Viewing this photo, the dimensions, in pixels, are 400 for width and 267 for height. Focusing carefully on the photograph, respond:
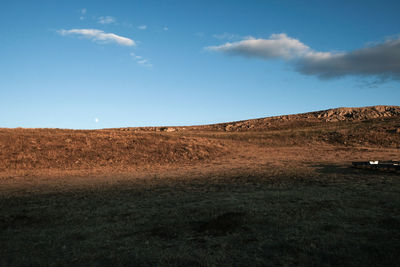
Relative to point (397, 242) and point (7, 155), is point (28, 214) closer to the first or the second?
point (397, 242)

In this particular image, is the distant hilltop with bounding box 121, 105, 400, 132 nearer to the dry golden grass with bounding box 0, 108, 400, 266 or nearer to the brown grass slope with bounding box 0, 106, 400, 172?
the brown grass slope with bounding box 0, 106, 400, 172

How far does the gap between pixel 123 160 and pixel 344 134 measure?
36693 mm

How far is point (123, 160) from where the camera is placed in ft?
89.5

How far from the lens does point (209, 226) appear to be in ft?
26.5

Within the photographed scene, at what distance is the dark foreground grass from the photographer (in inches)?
244

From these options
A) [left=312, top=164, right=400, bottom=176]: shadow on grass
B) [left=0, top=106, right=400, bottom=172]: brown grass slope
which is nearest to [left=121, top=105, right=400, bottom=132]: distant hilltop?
[left=0, top=106, right=400, bottom=172]: brown grass slope

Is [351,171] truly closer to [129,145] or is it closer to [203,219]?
[203,219]

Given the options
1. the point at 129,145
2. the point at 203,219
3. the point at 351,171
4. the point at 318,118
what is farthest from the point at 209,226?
the point at 318,118

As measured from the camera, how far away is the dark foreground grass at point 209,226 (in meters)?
6.20

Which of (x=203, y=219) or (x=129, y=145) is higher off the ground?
(x=129, y=145)

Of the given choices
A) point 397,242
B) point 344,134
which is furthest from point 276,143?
point 397,242

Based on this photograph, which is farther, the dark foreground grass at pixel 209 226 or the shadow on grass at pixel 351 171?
the shadow on grass at pixel 351 171

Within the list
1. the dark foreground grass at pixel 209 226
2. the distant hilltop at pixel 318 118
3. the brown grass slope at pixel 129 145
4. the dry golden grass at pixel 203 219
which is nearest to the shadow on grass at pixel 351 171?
the dry golden grass at pixel 203 219

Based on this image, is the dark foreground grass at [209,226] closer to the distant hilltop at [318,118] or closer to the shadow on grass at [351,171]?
the shadow on grass at [351,171]
